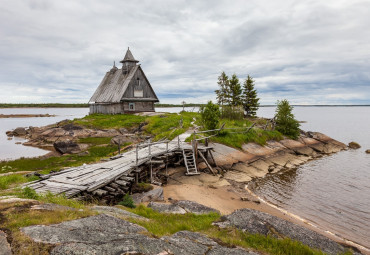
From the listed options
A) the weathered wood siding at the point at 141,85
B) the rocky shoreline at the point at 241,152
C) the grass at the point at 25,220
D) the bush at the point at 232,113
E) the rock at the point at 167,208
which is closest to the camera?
the grass at the point at 25,220

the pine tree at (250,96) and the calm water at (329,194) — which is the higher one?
the pine tree at (250,96)

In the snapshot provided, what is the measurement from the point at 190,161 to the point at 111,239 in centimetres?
1593

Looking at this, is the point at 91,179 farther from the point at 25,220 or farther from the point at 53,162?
the point at 53,162

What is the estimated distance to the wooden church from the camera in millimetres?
44556

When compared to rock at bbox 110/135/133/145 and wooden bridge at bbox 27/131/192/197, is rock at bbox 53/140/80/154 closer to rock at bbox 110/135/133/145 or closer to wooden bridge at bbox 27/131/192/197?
rock at bbox 110/135/133/145

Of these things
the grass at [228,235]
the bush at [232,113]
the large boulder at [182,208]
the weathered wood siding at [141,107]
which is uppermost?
the weathered wood siding at [141,107]

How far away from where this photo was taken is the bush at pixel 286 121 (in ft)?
117

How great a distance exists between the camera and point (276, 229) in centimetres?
909

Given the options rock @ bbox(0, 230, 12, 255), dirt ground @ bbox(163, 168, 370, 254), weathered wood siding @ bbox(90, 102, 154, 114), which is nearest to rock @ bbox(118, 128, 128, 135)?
weathered wood siding @ bbox(90, 102, 154, 114)

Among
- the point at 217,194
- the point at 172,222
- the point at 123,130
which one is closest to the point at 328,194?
the point at 217,194

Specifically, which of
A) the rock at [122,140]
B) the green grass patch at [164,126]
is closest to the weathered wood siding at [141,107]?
the green grass patch at [164,126]

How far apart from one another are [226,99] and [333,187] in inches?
1424

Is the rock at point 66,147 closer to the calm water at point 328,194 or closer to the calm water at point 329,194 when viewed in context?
the calm water at point 328,194

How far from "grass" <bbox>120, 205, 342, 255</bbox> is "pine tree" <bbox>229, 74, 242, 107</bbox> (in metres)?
44.5
